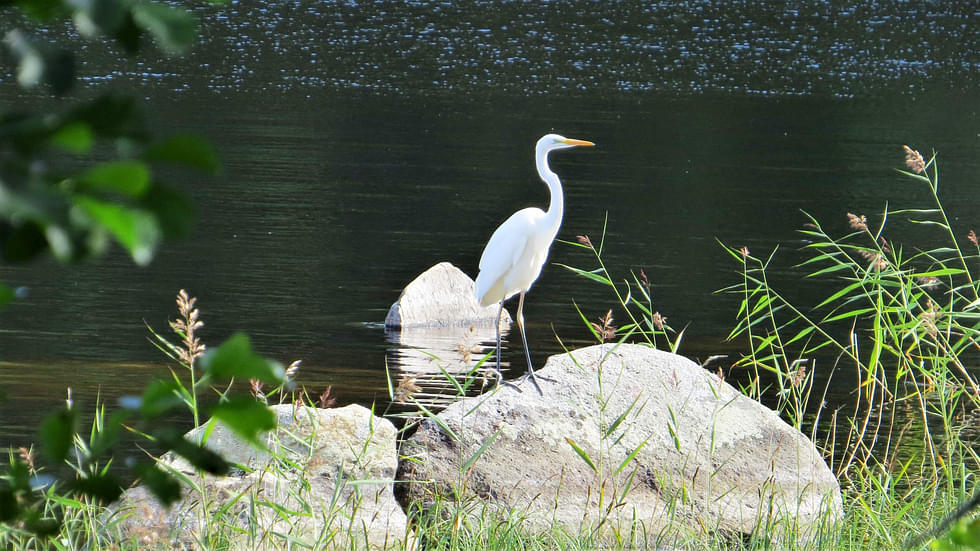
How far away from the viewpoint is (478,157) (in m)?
25.2

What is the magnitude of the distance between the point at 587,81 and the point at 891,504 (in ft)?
112

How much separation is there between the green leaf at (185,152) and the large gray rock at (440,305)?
41.0 ft

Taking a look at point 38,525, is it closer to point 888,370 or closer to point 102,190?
point 102,190

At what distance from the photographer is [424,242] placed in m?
17.7

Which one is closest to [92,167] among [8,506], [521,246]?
[8,506]

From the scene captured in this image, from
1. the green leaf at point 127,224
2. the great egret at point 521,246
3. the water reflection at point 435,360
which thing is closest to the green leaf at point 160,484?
the green leaf at point 127,224

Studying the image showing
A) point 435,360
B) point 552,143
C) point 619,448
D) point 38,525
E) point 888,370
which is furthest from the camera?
point 888,370

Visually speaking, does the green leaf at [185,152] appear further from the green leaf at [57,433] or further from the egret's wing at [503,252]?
the egret's wing at [503,252]

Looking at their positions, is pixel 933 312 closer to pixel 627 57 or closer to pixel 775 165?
pixel 775 165

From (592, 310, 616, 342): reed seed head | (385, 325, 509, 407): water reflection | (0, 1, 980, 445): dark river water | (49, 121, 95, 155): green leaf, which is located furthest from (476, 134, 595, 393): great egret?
(49, 121, 95, 155): green leaf

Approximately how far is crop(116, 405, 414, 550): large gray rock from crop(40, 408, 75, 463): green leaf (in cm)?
338

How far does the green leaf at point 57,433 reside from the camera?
87 cm

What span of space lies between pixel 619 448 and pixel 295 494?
235cm

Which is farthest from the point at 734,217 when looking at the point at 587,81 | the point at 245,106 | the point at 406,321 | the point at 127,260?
the point at 587,81
